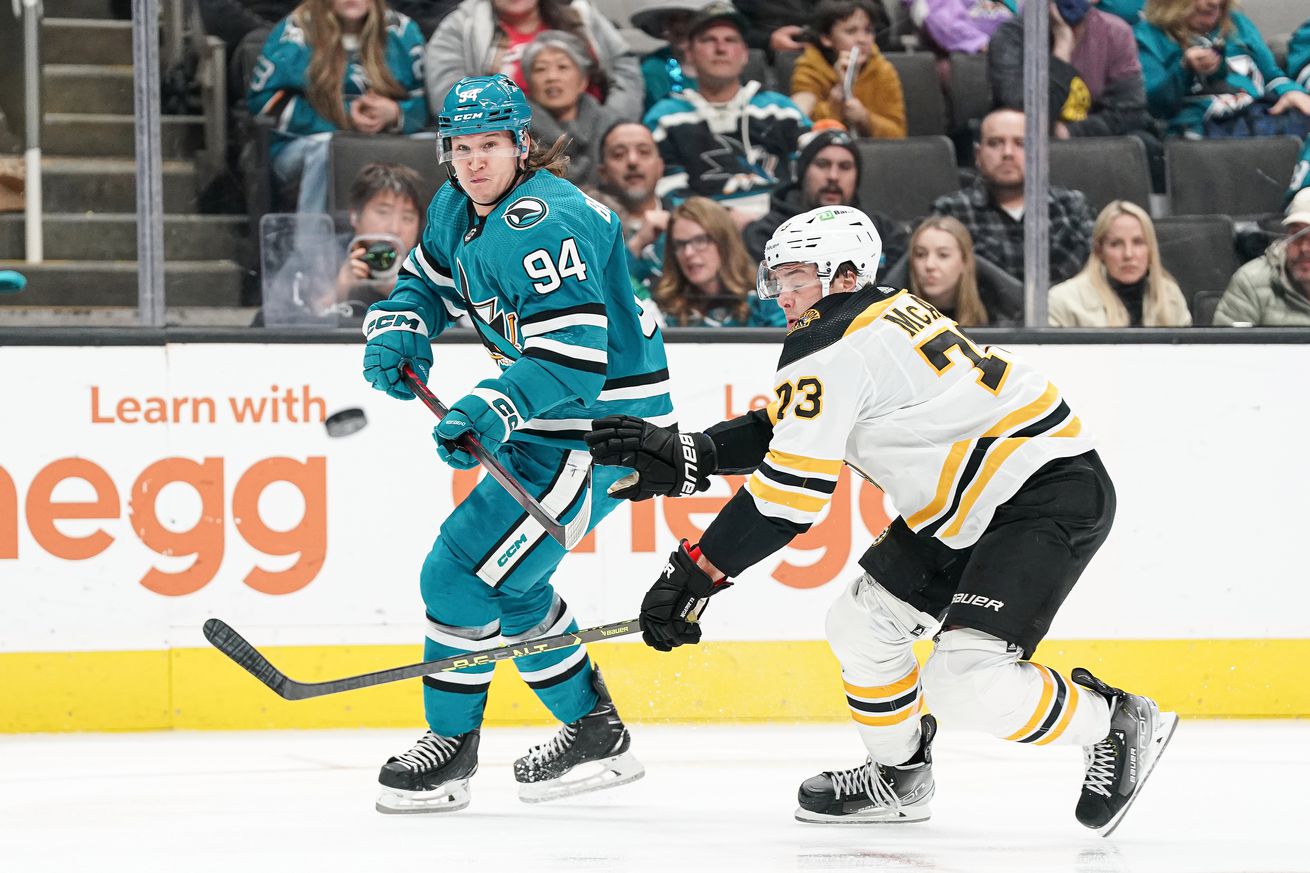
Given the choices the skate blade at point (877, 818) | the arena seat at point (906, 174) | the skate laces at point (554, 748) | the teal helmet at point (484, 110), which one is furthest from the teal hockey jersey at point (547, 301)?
the arena seat at point (906, 174)

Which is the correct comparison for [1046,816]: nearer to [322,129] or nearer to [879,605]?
[879,605]

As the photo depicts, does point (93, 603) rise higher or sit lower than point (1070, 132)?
lower

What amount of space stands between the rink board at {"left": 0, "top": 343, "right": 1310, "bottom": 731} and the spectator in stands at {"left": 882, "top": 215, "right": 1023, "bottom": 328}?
0.16m

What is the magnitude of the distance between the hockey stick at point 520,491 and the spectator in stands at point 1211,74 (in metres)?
2.33

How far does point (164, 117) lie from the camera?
162 inches

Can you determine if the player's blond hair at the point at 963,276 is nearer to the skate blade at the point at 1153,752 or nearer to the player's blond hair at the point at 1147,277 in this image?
the player's blond hair at the point at 1147,277

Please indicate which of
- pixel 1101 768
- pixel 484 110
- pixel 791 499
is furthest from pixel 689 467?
pixel 1101 768

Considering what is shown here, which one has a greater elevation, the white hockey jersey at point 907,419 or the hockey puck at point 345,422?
the white hockey jersey at point 907,419

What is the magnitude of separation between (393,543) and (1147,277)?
2050mm

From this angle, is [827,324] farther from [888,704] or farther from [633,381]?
[888,704]

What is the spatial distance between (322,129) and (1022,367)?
2180 millimetres

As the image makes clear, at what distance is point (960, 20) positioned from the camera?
451 centimetres

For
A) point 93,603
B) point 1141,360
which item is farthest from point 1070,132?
point 93,603

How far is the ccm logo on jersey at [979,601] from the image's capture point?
8.87 ft
